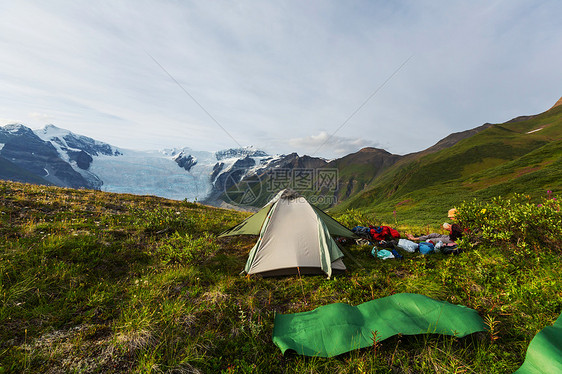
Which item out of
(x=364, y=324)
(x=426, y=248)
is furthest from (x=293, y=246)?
(x=426, y=248)

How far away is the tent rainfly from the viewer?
293 inches

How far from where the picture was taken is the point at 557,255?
6922mm

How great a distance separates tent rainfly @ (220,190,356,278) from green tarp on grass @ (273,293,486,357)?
89.2 inches

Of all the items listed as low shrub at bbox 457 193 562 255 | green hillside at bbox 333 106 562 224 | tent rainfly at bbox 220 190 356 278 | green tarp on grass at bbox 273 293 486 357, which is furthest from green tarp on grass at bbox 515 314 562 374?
green hillside at bbox 333 106 562 224

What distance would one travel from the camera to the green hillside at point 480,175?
47844 mm

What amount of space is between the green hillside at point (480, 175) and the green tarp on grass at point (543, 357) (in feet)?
145

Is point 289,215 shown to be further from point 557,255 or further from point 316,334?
point 557,255

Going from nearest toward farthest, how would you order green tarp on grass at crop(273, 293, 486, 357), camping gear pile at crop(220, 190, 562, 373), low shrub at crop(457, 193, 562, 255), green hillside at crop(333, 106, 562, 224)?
camping gear pile at crop(220, 190, 562, 373)
green tarp on grass at crop(273, 293, 486, 357)
low shrub at crop(457, 193, 562, 255)
green hillside at crop(333, 106, 562, 224)

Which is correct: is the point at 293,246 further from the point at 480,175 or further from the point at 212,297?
the point at 480,175

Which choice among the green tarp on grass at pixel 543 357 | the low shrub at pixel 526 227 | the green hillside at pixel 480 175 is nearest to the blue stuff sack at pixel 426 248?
the low shrub at pixel 526 227

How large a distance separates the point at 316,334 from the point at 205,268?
466 cm

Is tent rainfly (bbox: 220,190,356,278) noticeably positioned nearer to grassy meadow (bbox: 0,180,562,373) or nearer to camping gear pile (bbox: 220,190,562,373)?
camping gear pile (bbox: 220,190,562,373)

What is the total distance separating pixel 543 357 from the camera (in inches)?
132

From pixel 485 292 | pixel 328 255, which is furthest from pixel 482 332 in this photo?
pixel 328 255
